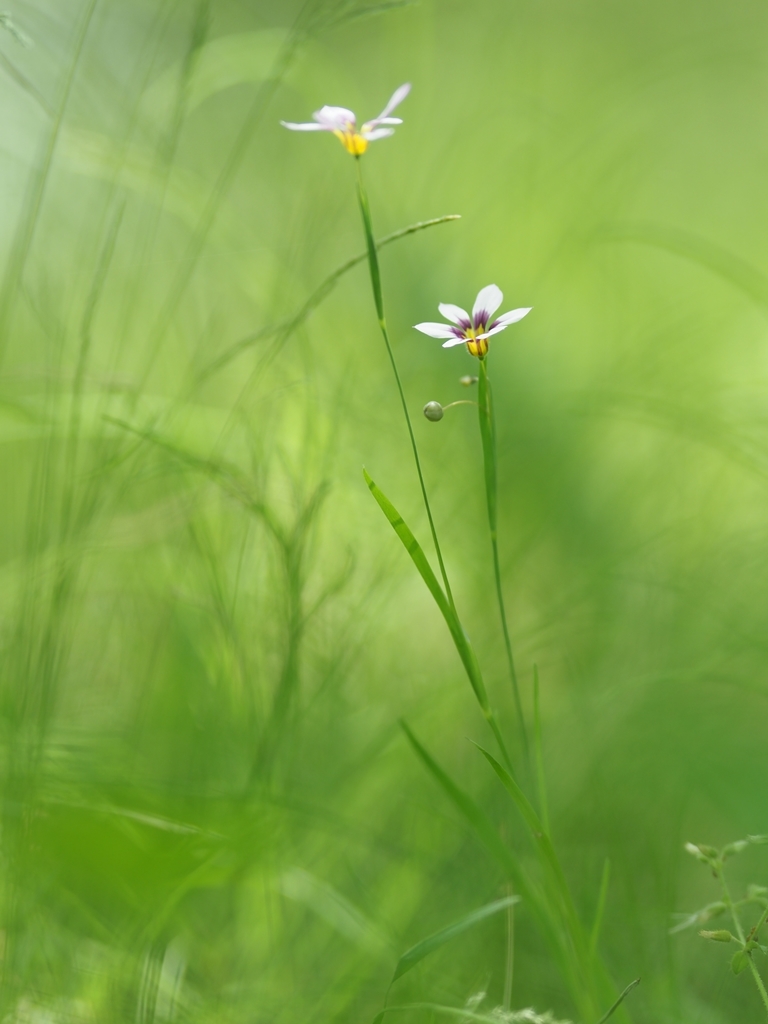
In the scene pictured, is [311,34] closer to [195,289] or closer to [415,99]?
[195,289]

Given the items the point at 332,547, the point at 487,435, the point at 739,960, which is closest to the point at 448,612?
the point at 487,435

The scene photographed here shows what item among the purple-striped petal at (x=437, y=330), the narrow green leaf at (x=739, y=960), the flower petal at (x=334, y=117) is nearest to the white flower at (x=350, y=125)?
the flower petal at (x=334, y=117)

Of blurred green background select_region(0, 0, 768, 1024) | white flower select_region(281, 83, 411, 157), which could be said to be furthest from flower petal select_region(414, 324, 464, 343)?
blurred green background select_region(0, 0, 768, 1024)

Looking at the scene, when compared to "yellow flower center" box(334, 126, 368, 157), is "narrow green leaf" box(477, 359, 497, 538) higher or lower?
lower

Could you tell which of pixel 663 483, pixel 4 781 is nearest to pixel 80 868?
pixel 4 781

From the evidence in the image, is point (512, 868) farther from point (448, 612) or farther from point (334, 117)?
point (334, 117)

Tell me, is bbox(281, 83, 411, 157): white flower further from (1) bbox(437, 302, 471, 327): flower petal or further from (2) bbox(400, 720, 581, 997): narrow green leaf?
(2) bbox(400, 720, 581, 997): narrow green leaf
